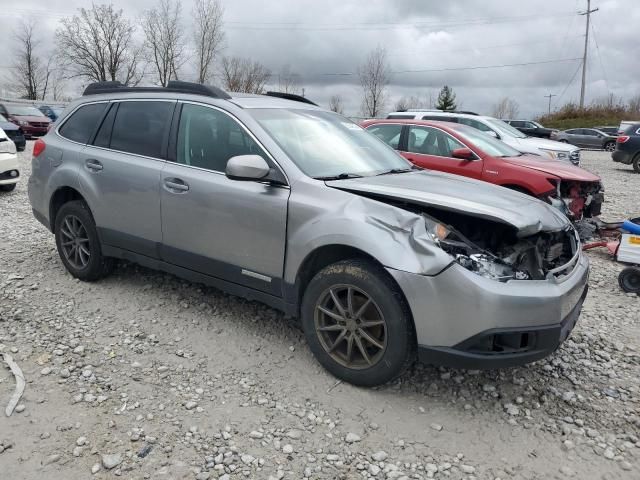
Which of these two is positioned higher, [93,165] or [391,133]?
[391,133]

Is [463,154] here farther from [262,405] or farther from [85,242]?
[262,405]

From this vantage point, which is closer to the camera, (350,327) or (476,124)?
(350,327)

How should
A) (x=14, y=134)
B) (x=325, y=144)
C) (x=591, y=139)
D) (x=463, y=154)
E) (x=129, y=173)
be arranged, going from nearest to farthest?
(x=325, y=144), (x=129, y=173), (x=463, y=154), (x=14, y=134), (x=591, y=139)

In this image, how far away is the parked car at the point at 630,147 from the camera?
16656 millimetres

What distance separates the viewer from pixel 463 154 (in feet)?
23.5

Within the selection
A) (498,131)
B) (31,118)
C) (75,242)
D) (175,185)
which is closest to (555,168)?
(498,131)

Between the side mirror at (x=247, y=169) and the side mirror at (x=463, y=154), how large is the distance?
4.45 metres

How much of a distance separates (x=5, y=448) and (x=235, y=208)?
1.86 m

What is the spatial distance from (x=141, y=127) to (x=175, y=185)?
0.79 meters

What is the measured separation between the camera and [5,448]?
8.54ft

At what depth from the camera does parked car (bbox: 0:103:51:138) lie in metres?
22.3

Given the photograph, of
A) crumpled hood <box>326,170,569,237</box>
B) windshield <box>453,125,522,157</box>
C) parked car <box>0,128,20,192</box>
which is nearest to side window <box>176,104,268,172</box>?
crumpled hood <box>326,170,569,237</box>

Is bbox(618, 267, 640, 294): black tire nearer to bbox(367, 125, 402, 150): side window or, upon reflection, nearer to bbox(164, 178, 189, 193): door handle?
bbox(367, 125, 402, 150): side window

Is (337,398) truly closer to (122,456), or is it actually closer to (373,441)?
(373,441)
